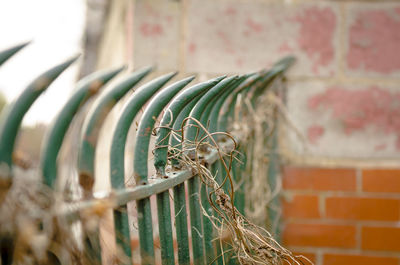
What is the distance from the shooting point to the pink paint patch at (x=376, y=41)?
1.65 metres

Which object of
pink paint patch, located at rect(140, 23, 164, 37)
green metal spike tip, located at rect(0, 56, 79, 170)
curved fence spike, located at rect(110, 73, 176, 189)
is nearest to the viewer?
green metal spike tip, located at rect(0, 56, 79, 170)

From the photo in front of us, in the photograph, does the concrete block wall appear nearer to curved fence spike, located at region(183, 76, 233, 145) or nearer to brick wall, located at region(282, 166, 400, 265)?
brick wall, located at region(282, 166, 400, 265)

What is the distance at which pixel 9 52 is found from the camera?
41 cm

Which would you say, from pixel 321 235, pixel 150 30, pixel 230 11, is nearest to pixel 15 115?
pixel 150 30

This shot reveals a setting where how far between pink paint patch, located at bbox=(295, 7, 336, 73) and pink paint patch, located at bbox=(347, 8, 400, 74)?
0.09 meters

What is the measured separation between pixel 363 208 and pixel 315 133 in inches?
15.6

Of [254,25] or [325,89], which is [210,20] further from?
[325,89]

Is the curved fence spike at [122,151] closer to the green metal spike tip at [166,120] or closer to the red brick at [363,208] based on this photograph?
the green metal spike tip at [166,120]

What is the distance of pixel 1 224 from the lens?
34 cm

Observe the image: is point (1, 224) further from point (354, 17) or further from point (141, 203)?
point (354, 17)

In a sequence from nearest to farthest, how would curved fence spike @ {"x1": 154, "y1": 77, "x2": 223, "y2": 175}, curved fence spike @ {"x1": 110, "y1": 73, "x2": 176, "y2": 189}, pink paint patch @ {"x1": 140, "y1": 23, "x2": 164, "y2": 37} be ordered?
curved fence spike @ {"x1": 110, "y1": 73, "x2": 176, "y2": 189}, curved fence spike @ {"x1": 154, "y1": 77, "x2": 223, "y2": 175}, pink paint patch @ {"x1": 140, "y1": 23, "x2": 164, "y2": 37}

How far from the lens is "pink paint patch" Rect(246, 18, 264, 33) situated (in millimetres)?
1694

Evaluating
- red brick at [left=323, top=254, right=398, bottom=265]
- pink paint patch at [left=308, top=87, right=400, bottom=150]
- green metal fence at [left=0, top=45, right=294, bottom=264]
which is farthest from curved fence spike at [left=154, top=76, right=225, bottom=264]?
red brick at [left=323, top=254, right=398, bottom=265]

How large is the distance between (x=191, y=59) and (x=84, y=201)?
1.33 meters
